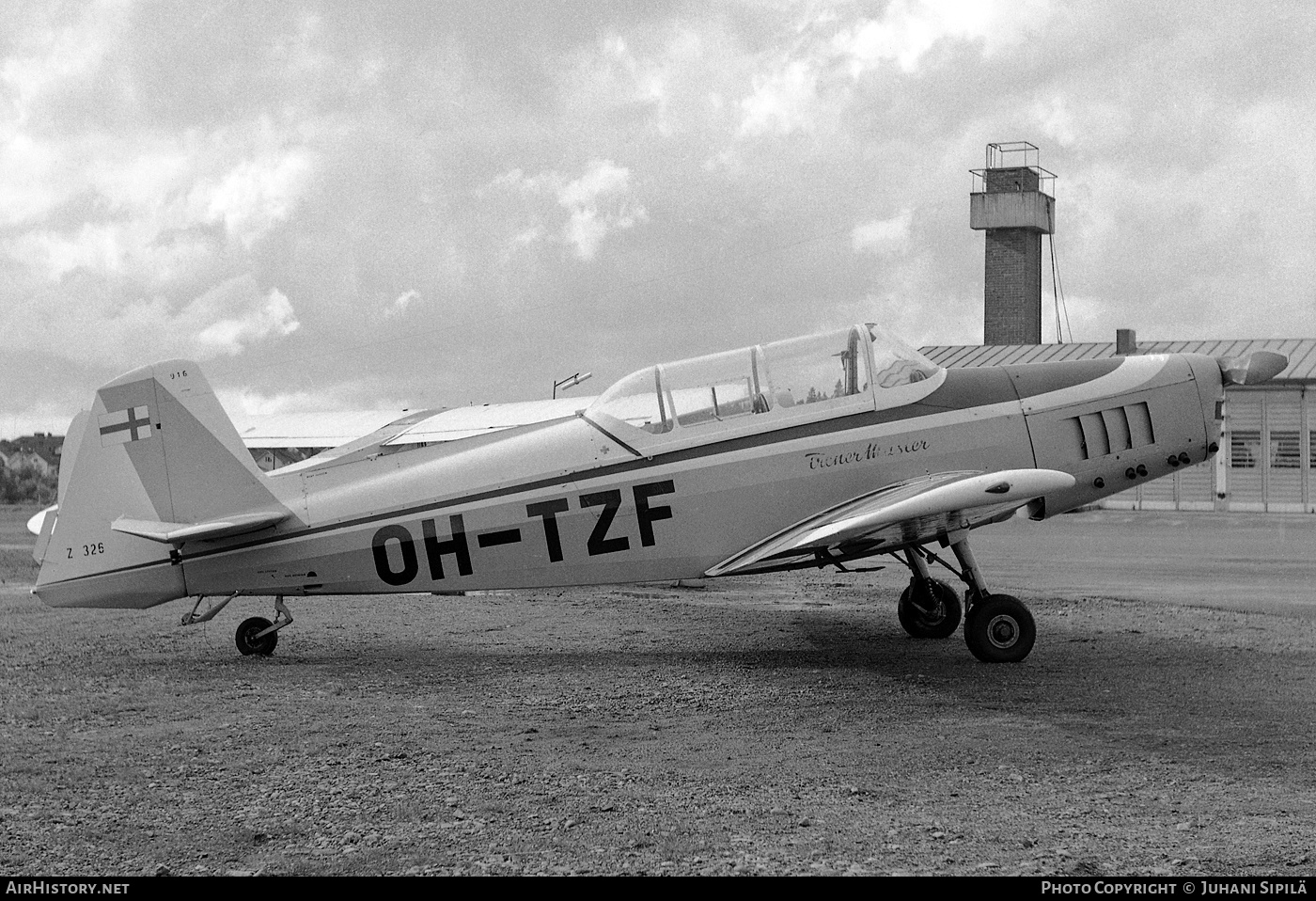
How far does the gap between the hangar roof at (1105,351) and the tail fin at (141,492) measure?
30.9 m

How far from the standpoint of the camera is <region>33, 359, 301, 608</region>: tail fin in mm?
10188

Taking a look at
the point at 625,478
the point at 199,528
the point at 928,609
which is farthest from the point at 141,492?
the point at 928,609

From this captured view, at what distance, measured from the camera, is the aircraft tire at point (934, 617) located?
37.0 feet

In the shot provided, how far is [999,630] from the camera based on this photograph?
9.62 meters

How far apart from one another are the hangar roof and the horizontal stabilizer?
101 ft

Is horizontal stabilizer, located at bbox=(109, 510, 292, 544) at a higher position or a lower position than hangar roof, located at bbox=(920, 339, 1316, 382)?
lower

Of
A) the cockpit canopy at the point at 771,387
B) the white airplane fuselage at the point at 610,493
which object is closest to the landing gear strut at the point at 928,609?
the white airplane fuselage at the point at 610,493

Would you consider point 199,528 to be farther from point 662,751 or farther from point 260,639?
point 662,751

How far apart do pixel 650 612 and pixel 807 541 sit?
506 centimetres

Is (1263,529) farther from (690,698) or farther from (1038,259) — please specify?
(690,698)

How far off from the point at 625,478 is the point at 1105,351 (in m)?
33.2

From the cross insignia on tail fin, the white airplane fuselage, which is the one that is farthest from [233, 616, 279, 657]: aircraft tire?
the cross insignia on tail fin

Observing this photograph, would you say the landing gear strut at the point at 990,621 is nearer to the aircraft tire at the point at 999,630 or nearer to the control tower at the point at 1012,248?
the aircraft tire at the point at 999,630

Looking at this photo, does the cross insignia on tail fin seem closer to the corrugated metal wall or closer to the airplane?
the airplane
